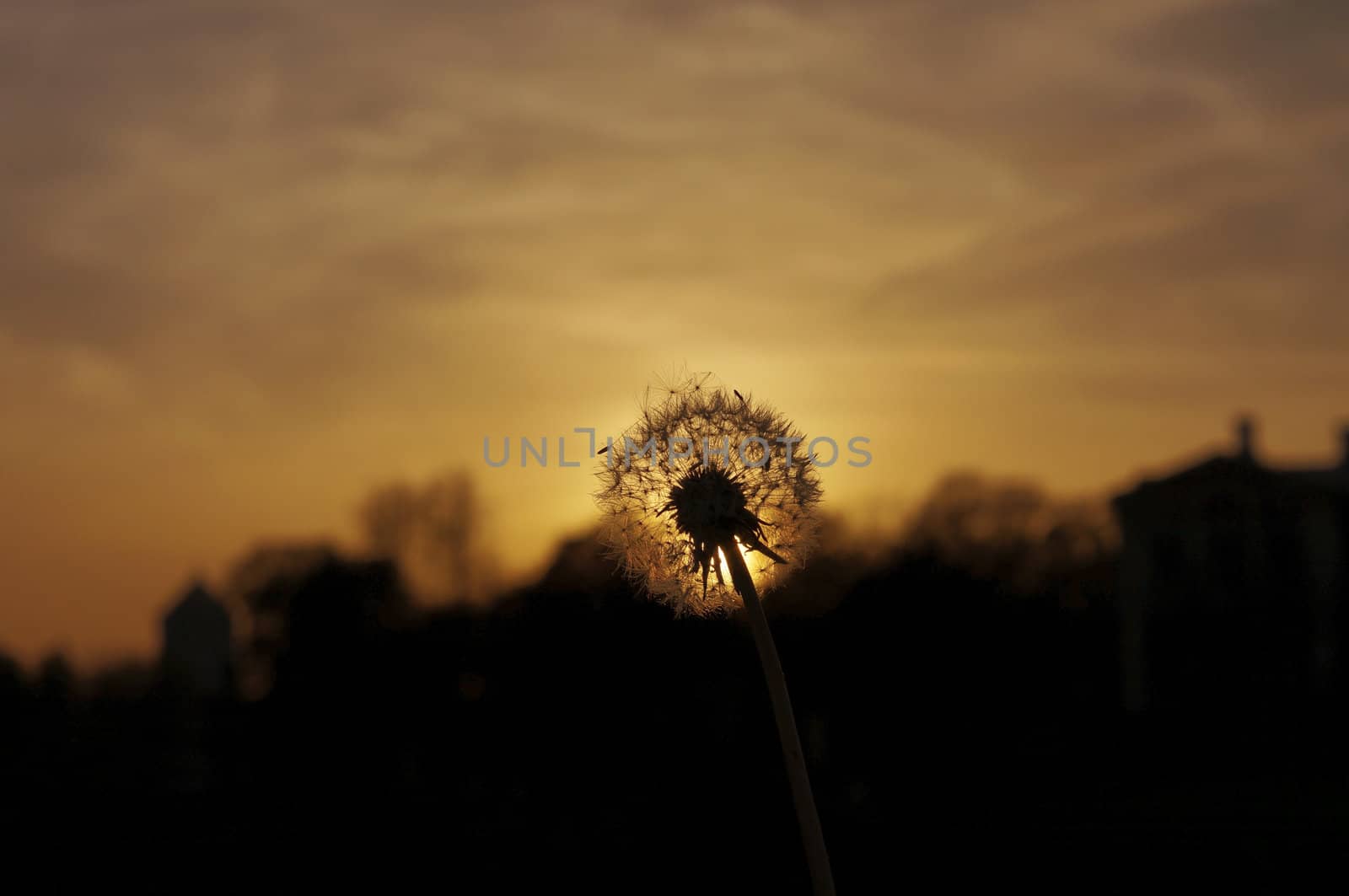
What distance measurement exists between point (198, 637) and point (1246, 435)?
74.8m

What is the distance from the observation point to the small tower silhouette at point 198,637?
299 ft

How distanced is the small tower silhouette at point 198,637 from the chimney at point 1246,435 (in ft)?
191

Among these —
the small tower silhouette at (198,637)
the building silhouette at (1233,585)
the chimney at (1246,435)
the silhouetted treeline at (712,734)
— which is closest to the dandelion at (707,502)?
the silhouetted treeline at (712,734)

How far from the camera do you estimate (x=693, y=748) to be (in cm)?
4738

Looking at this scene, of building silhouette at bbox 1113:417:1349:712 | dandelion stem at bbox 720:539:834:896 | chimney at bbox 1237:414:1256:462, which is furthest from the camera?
chimney at bbox 1237:414:1256:462

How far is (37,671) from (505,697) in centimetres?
3465

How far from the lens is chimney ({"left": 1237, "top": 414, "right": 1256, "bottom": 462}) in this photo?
5191 centimetres

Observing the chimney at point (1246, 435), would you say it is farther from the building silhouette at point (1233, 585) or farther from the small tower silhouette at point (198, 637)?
the small tower silhouette at point (198, 637)

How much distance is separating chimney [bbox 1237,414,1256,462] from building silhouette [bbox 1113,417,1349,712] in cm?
116

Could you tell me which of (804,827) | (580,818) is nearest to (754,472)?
(804,827)

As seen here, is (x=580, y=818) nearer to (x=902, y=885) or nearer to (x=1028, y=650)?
(x=902, y=885)

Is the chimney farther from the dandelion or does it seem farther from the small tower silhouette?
the small tower silhouette

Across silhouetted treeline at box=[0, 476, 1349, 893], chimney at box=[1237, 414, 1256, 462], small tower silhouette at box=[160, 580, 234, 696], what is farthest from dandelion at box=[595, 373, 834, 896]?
small tower silhouette at box=[160, 580, 234, 696]

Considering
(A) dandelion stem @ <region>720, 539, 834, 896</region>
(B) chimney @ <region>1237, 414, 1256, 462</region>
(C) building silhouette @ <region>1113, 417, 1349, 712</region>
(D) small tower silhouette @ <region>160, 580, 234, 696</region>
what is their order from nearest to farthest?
1. (A) dandelion stem @ <region>720, 539, 834, 896</region>
2. (C) building silhouette @ <region>1113, 417, 1349, 712</region>
3. (B) chimney @ <region>1237, 414, 1256, 462</region>
4. (D) small tower silhouette @ <region>160, 580, 234, 696</region>
